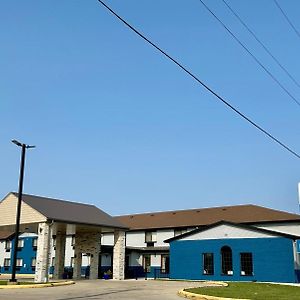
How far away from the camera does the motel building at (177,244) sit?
1452 inches

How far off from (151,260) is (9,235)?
1091 inches

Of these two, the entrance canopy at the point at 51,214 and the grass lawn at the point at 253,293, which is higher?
the entrance canopy at the point at 51,214

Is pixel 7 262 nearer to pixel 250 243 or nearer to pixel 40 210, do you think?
pixel 40 210

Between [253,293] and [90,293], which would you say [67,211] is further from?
[253,293]

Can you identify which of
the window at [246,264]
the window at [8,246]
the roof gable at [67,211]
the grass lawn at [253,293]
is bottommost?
the grass lawn at [253,293]

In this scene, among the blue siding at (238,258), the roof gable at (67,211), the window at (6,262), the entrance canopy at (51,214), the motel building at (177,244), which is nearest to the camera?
the entrance canopy at (51,214)

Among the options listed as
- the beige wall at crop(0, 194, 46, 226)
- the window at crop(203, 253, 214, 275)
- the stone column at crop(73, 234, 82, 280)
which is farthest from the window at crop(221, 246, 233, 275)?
the beige wall at crop(0, 194, 46, 226)

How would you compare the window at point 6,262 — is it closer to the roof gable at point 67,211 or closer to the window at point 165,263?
the window at point 165,263

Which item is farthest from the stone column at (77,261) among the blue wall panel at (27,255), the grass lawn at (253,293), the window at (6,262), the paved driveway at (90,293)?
the window at (6,262)

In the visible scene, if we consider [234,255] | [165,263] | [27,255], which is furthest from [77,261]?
[27,255]

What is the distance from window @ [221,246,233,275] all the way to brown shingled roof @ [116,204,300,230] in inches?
360

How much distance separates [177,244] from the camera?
43875mm

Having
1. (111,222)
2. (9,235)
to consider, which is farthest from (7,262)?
(111,222)

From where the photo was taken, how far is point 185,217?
57156 millimetres
